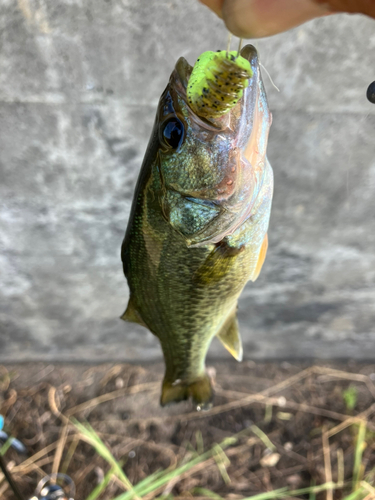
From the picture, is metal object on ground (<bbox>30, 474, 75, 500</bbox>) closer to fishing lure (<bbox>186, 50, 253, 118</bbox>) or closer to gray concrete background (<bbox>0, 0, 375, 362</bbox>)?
gray concrete background (<bbox>0, 0, 375, 362</bbox>)

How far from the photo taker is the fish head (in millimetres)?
501

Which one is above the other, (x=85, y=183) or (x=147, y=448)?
(x=85, y=183)

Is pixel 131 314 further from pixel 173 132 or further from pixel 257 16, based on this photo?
pixel 257 16

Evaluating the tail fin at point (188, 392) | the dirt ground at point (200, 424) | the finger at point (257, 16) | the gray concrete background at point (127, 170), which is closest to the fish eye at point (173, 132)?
the finger at point (257, 16)

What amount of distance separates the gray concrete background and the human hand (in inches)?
15.2

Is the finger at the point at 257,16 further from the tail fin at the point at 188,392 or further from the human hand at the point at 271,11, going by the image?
the tail fin at the point at 188,392

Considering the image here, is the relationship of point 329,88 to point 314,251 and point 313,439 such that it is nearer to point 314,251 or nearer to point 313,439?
point 314,251

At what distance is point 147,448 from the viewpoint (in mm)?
1623

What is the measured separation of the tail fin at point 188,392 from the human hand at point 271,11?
979 millimetres

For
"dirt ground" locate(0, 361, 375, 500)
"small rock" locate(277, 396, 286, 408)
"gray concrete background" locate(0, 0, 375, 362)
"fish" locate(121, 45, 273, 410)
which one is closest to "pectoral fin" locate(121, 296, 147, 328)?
"fish" locate(121, 45, 273, 410)

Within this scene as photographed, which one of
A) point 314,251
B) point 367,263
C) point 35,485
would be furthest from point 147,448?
point 367,263

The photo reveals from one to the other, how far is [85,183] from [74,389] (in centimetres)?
128

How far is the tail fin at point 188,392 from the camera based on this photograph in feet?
3.47

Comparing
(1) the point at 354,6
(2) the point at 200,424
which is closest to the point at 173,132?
(1) the point at 354,6
